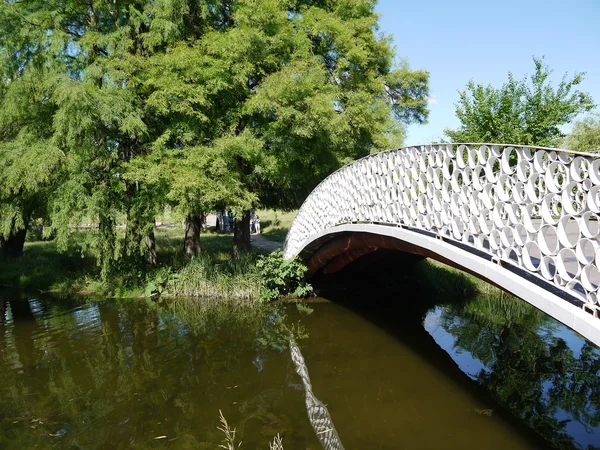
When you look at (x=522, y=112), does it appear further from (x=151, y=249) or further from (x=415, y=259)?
(x=151, y=249)

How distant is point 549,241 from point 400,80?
12.7m

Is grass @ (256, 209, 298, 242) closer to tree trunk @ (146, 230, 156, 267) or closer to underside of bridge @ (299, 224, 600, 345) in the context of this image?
tree trunk @ (146, 230, 156, 267)

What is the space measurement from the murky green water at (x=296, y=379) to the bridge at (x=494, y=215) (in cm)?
233

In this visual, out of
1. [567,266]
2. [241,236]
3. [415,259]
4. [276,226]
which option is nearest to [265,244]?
[241,236]

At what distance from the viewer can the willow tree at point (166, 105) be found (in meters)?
→ 12.1

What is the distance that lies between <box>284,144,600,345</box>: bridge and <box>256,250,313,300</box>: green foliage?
2.69 m

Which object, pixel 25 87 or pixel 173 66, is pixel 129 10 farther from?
pixel 25 87

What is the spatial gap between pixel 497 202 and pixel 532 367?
15.4 ft

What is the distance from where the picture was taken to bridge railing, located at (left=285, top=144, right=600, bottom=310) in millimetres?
3906

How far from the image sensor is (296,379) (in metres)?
7.73

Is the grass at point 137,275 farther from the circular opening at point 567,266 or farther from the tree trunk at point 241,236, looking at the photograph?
the circular opening at point 567,266

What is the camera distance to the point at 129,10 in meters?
13.6

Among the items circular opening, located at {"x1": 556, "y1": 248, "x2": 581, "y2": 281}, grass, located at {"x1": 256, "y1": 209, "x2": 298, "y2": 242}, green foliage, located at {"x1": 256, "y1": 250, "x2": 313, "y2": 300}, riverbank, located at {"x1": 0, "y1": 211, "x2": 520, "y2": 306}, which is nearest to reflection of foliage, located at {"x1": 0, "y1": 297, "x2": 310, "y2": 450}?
green foliage, located at {"x1": 256, "y1": 250, "x2": 313, "y2": 300}

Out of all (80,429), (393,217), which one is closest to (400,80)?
(393,217)
